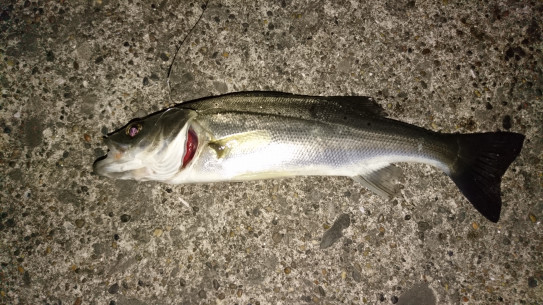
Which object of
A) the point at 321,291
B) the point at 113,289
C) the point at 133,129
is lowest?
the point at 321,291

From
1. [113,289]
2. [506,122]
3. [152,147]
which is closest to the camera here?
[152,147]

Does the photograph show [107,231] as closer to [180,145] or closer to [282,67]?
[180,145]

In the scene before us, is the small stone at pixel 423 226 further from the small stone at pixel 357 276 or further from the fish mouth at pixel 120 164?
the fish mouth at pixel 120 164

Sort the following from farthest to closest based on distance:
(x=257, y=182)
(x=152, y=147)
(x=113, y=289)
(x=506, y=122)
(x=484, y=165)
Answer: (x=506, y=122) < (x=257, y=182) < (x=113, y=289) < (x=484, y=165) < (x=152, y=147)

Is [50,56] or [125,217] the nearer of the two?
[125,217]

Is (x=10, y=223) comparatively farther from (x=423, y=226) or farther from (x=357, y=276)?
(x=423, y=226)

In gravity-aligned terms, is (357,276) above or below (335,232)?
→ below

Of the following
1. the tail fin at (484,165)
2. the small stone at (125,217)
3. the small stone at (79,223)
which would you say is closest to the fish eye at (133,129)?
the small stone at (125,217)

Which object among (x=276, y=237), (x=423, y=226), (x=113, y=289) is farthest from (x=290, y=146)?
(x=113, y=289)
